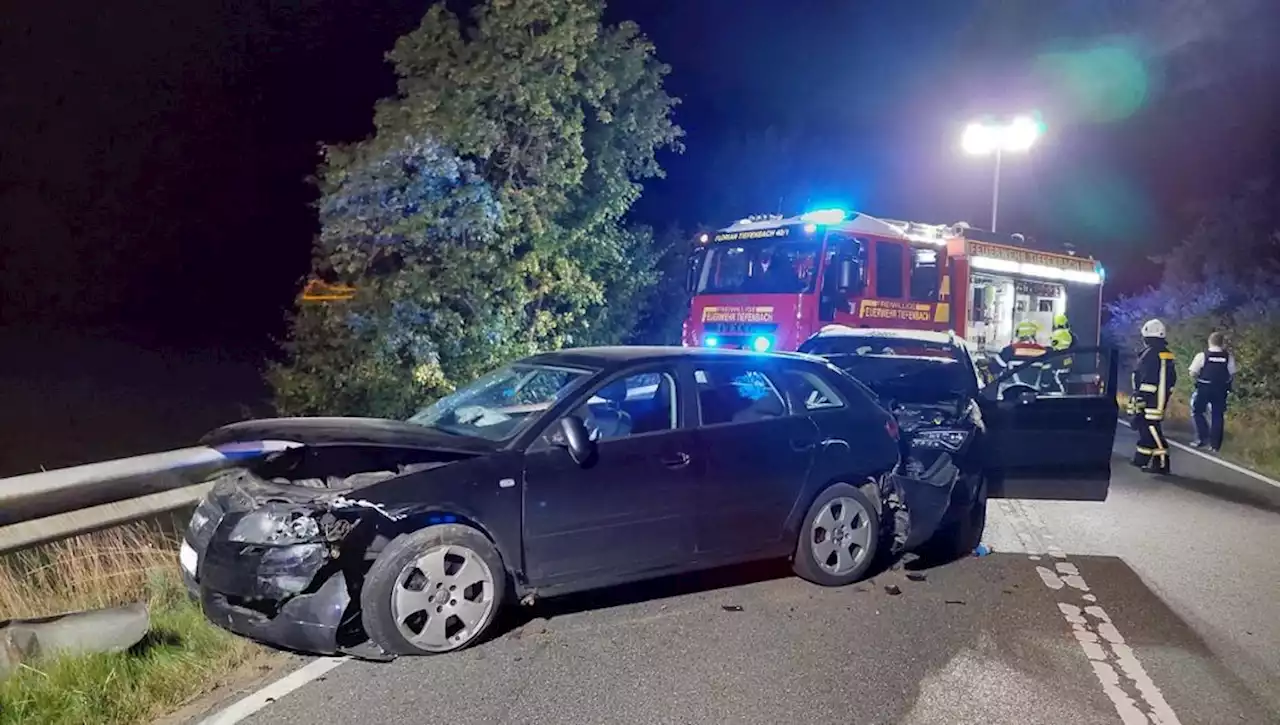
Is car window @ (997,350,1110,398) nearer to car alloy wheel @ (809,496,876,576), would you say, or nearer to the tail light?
the tail light

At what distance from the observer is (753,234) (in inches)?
567

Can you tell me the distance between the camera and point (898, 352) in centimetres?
1019

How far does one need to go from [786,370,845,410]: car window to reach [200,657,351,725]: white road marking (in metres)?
3.16

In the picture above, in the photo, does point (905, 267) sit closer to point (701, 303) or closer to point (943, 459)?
point (701, 303)

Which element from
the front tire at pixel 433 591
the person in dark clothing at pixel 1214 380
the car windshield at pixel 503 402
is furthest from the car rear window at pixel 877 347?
the person in dark clothing at pixel 1214 380

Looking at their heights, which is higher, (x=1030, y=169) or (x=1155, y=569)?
(x=1030, y=169)

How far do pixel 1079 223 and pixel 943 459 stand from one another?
46.1 m

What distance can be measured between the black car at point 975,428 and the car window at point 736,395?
1362 millimetres

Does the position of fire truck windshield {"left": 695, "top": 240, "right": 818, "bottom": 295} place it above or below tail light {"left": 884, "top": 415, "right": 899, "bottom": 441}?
above

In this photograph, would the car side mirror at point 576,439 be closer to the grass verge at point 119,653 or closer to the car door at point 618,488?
the car door at point 618,488

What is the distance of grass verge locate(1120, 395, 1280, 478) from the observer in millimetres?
13422

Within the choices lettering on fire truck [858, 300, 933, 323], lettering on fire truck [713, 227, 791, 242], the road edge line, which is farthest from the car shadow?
lettering on fire truck [713, 227, 791, 242]

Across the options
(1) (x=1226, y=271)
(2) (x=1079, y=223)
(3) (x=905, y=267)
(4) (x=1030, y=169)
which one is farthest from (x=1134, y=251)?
(3) (x=905, y=267)

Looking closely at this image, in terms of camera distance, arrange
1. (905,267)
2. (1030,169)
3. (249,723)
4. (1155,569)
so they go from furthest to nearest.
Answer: (1030,169), (905,267), (1155,569), (249,723)
